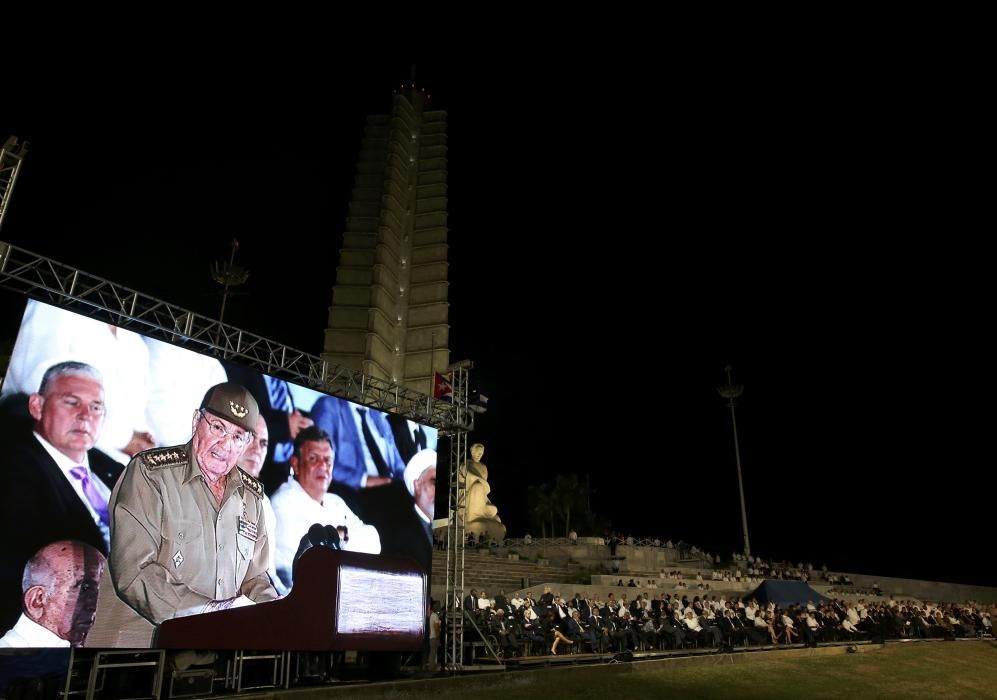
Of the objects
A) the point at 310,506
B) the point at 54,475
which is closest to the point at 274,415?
the point at 310,506

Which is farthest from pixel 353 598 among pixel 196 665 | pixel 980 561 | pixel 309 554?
pixel 980 561

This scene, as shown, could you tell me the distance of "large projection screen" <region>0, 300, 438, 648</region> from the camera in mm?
7898

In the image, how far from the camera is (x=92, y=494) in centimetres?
841

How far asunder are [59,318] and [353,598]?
5927 mm


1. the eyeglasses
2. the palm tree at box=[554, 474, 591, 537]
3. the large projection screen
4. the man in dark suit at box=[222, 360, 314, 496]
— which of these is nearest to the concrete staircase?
the large projection screen

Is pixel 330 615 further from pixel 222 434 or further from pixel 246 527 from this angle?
pixel 222 434

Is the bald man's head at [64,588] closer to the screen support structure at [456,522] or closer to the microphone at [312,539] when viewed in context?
the microphone at [312,539]

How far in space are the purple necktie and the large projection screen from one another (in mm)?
13

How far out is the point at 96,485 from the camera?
8.46 meters

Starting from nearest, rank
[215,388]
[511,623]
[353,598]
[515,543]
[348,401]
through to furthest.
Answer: [215,388] < [353,598] < [348,401] < [511,623] < [515,543]

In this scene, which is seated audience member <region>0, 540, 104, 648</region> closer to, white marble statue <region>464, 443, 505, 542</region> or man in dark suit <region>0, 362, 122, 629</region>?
man in dark suit <region>0, 362, 122, 629</region>

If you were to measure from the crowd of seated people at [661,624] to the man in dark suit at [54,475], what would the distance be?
682 centimetres

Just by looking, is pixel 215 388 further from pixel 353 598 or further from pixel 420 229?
pixel 420 229

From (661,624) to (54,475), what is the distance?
40.4 ft
